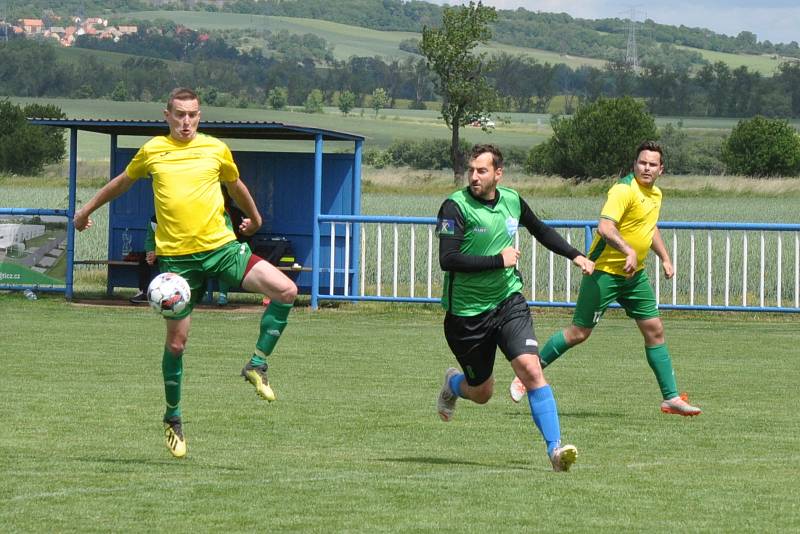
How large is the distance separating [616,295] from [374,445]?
9.22 ft

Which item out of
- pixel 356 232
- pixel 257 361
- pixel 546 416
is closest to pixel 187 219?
pixel 257 361

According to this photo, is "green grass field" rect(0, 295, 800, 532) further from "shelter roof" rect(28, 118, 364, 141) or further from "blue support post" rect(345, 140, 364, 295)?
"blue support post" rect(345, 140, 364, 295)

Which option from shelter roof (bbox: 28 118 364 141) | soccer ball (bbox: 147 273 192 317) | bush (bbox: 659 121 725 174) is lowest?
soccer ball (bbox: 147 273 192 317)

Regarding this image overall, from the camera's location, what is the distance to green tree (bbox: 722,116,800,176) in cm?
7819

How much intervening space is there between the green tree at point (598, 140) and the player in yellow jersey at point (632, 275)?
66.8m

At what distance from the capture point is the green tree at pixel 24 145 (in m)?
72.2

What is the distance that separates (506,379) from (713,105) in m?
170

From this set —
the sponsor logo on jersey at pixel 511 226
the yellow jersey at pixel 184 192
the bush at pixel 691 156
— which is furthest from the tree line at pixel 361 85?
the sponsor logo on jersey at pixel 511 226

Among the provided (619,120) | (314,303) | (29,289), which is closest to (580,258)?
(314,303)

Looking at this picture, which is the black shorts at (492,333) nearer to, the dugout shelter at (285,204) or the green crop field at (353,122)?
the dugout shelter at (285,204)

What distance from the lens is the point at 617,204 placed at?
11234 millimetres

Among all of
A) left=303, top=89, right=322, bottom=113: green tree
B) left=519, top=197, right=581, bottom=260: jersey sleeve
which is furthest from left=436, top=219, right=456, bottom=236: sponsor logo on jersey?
left=303, top=89, right=322, bottom=113: green tree

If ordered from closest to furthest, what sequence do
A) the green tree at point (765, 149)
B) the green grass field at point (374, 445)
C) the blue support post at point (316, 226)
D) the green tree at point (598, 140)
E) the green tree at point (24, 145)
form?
the green grass field at point (374, 445) < the blue support post at point (316, 226) < the green tree at point (24, 145) < the green tree at point (765, 149) < the green tree at point (598, 140)

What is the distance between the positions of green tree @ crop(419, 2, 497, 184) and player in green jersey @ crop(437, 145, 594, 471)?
5423 centimetres
